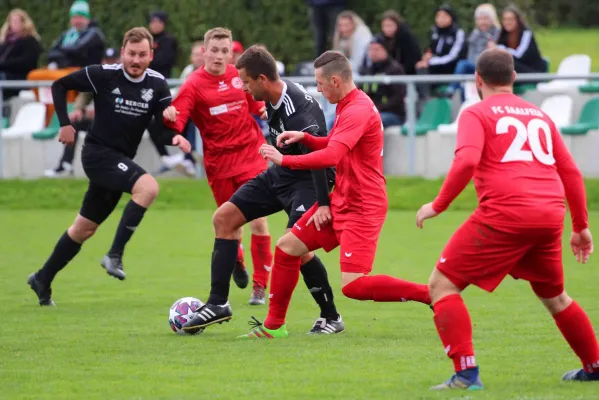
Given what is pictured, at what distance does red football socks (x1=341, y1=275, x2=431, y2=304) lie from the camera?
8266 mm

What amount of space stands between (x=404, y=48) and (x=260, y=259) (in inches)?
314

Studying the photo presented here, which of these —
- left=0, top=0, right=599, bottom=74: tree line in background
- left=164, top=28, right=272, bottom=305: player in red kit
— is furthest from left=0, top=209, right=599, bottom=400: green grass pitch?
left=0, top=0, right=599, bottom=74: tree line in background

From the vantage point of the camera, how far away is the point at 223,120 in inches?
436

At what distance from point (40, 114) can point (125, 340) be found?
1121cm

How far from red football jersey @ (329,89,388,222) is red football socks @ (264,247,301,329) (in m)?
0.51

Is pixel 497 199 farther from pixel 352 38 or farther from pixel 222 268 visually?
pixel 352 38

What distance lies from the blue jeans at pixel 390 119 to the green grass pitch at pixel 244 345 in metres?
3.81

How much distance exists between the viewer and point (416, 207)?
1702cm

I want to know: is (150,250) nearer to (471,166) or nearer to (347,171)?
(347,171)

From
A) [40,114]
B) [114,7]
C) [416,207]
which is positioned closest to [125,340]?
[416,207]

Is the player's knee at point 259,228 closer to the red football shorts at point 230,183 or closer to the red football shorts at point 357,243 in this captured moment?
the red football shorts at point 230,183

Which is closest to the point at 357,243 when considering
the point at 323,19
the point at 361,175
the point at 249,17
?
the point at 361,175

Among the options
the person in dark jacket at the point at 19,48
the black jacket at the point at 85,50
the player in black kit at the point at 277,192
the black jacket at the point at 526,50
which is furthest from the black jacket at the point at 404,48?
the player in black kit at the point at 277,192

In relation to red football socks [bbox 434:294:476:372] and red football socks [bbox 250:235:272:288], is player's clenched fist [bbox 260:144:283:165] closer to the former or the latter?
red football socks [bbox 434:294:476:372]
